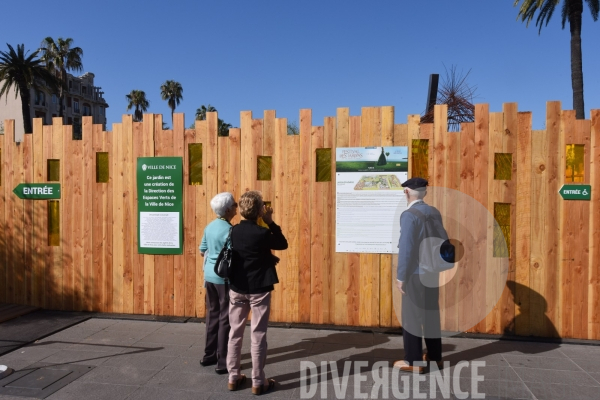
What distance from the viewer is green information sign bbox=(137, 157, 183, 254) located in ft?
19.2

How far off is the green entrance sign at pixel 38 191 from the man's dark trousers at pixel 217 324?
3418 mm

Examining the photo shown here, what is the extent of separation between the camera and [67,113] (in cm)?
6412

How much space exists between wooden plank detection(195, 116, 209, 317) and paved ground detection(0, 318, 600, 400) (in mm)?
318

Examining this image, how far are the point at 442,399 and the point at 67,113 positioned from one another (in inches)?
2825

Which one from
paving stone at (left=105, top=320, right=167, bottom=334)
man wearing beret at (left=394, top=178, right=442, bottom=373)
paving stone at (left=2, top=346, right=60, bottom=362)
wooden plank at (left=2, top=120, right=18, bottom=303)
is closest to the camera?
man wearing beret at (left=394, top=178, right=442, bottom=373)

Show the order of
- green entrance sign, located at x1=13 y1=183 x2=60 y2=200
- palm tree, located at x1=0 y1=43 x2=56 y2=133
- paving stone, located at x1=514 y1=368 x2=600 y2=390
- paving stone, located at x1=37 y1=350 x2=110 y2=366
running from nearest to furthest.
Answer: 1. paving stone, located at x1=514 y1=368 x2=600 y2=390
2. paving stone, located at x1=37 y1=350 x2=110 y2=366
3. green entrance sign, located at x1=13 y1=183 x2=60 y2=200
4. palm tree, located at x1=0 y1=43 x2=56 y2=133

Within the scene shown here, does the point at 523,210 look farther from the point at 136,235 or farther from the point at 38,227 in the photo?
the point at 38,227

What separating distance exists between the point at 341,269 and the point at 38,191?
4478 millimetres

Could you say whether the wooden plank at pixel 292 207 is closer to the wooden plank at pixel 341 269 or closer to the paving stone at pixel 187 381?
the wooden plank at pixel 341 269

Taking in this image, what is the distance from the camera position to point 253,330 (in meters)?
3.62

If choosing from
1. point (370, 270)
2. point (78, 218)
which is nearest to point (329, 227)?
point (370, 270)

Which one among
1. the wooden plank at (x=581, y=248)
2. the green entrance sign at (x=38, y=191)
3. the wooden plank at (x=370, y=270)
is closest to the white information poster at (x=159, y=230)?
the green entrance sign at (x=38, y=191)

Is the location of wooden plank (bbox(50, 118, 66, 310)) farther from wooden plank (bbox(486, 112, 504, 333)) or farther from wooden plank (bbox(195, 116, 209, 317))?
wooden plank (bbox(486, 112, 504, 333))

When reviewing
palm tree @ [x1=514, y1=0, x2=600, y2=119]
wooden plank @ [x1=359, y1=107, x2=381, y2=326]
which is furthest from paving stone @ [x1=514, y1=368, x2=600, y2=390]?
palm tree @ [x1=514, y1=0, x2=600, y2=119]
